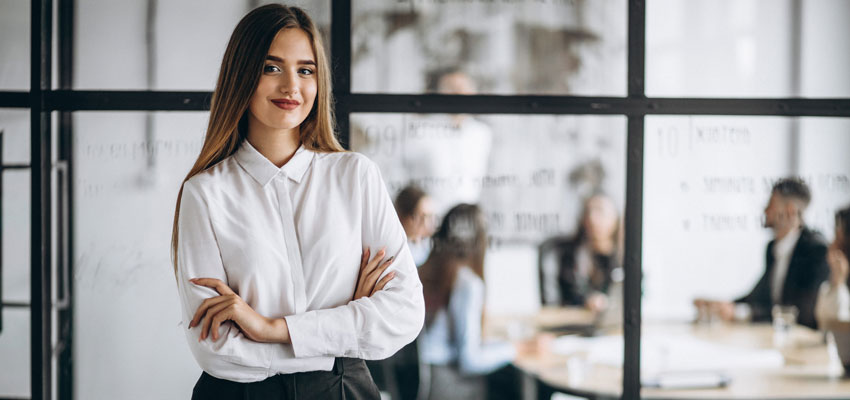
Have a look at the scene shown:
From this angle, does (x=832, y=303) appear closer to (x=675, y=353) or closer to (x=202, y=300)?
(x=675, y=353)

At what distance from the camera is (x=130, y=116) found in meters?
2.57

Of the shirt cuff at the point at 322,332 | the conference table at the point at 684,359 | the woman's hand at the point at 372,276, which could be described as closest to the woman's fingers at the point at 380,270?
the woman's hand at the point at 372,276

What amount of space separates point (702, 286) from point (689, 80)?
2.55 feet

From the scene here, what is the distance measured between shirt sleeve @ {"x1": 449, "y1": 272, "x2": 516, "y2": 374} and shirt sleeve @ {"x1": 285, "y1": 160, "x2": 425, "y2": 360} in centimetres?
92

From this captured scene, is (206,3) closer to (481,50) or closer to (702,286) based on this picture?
(481,50)

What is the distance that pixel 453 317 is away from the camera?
104 inches

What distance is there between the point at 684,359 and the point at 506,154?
103 centimetres

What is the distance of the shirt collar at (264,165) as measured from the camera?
1.73m

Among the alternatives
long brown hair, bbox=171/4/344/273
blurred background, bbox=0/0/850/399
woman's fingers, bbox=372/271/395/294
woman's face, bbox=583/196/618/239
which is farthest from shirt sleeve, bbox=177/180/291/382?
woman's face, bbox=583/196/618/239

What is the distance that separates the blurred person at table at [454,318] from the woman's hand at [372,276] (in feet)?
3.09

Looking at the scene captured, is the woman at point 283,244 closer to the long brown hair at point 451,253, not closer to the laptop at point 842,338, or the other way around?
the long brown hair at point 451,253

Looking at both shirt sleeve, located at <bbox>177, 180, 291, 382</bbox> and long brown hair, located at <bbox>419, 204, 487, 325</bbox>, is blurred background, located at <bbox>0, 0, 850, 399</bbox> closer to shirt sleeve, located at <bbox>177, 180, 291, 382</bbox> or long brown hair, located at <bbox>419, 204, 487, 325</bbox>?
long brown hair, located at <bbox>419, 204, 487, 325</bbox>

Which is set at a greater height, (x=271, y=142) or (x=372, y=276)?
(x=271, y=142)

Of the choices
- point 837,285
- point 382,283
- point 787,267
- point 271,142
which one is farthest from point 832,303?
point 271,142
